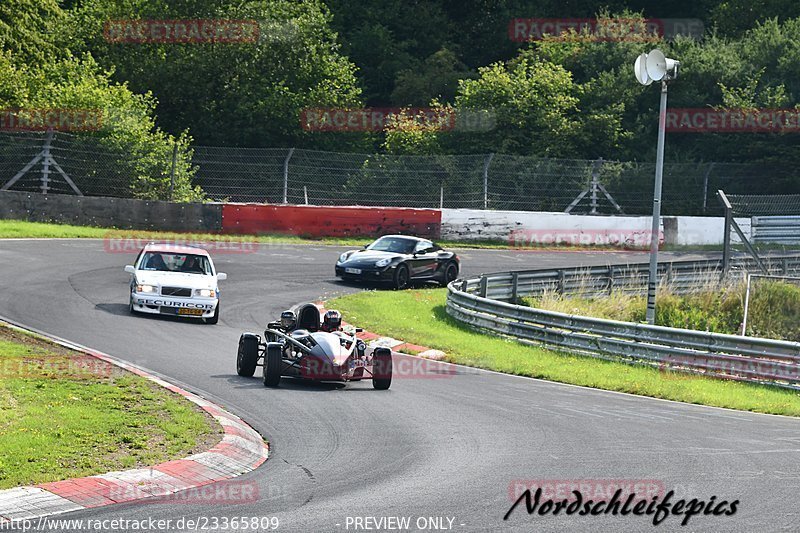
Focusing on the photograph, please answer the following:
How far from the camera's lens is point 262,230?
33.1m

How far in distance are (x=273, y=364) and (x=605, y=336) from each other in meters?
7.75

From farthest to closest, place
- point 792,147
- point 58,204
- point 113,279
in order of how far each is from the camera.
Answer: point 792,147 → point 58,204 → point 113,279

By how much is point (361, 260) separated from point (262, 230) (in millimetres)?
7362

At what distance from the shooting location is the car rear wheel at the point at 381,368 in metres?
14.8

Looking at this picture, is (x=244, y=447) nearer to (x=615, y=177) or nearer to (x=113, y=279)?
(x=113, y=279)

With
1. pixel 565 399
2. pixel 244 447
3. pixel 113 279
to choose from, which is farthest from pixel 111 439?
pixel 113 279

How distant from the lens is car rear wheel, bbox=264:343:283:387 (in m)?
14.4
